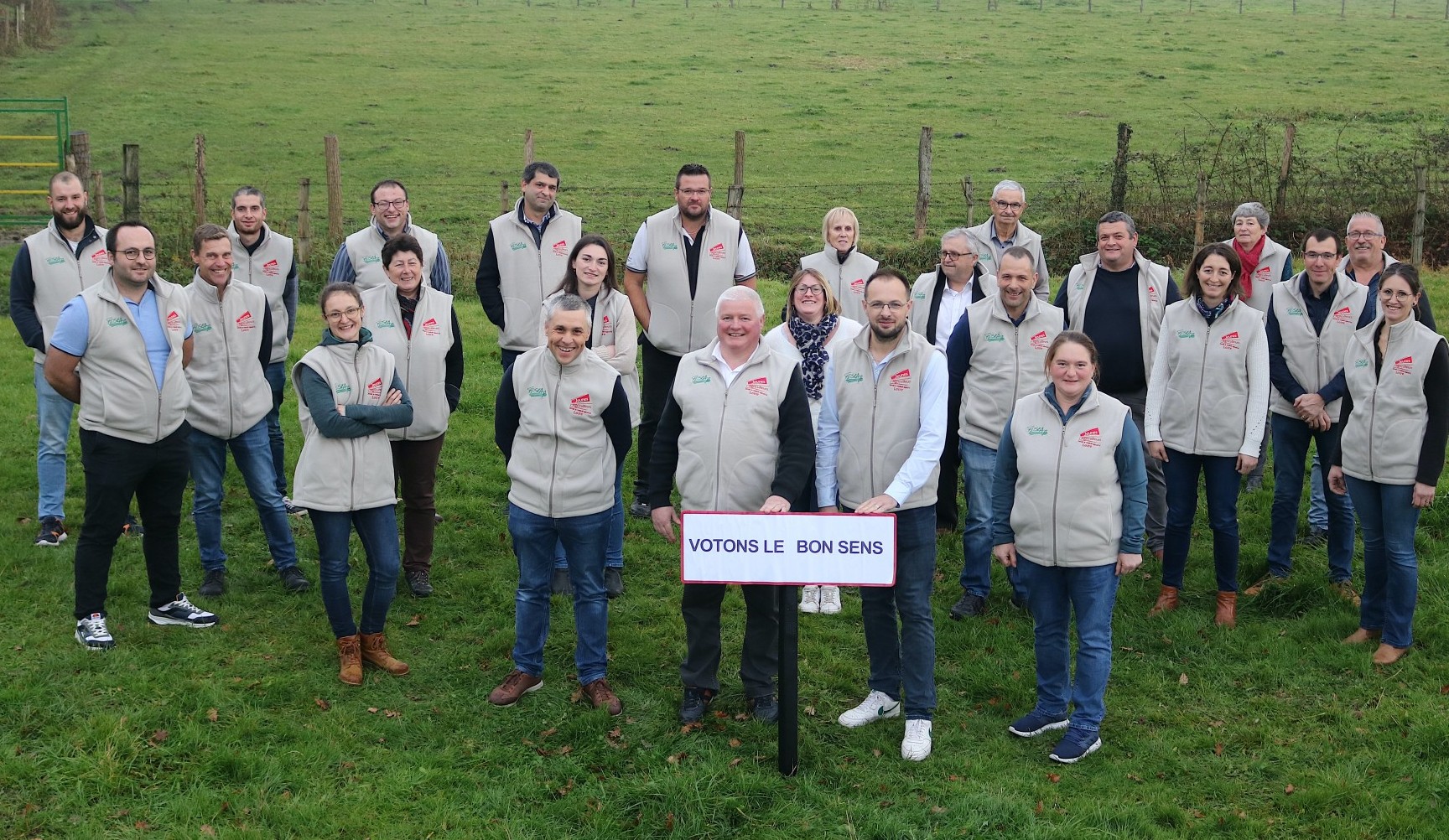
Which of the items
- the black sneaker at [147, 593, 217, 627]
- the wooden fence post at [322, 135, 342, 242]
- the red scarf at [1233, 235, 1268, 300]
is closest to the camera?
the black sneaker at [147, 593, 217, 627]

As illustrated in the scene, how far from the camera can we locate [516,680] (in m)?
6.70

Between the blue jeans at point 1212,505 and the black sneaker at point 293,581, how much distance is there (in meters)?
5.46

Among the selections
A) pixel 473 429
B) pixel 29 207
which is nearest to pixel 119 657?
pixel 473 429

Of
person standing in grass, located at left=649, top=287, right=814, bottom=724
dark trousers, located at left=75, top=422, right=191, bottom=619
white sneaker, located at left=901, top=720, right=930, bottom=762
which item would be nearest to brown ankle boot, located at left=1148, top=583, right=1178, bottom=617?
white sneaker, located at left=901, top=720, right=930, bottom=762

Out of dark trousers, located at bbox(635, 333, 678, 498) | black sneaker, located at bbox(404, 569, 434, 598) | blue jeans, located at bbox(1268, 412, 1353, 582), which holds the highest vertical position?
dark trousers, located at bbox(635, 333, 678, 498)

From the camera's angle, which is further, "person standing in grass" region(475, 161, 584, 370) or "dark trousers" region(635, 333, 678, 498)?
"dark trousers" region(635, 333, 678, 498)

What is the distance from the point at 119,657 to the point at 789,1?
4844cm

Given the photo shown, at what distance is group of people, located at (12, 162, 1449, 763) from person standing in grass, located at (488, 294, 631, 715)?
0.6 inches

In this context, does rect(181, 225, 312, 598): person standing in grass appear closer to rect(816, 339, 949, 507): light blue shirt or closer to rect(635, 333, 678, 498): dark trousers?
rect(635, 333, 678, 498): dark trousers

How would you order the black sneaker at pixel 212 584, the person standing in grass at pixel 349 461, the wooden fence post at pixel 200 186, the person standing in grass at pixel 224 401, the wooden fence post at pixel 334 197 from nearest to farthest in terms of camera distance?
1. the person standing in grass at pixel 349 461
2. the person standing in grass at pixel 224 401
3. the black sneaker at pixel 212 584
4. the wooden fence post at pixel 200 186
5. the wooden fence post at pixel 334 197

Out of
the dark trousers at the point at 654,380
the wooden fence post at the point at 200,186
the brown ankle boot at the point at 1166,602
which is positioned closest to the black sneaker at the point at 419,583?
the dark trousers at the point at 654,380

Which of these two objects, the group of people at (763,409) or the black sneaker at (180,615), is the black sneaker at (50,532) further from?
the black sneaker at (180,615)

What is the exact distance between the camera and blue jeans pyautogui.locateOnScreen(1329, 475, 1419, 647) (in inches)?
274

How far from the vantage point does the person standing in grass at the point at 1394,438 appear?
674 cm
